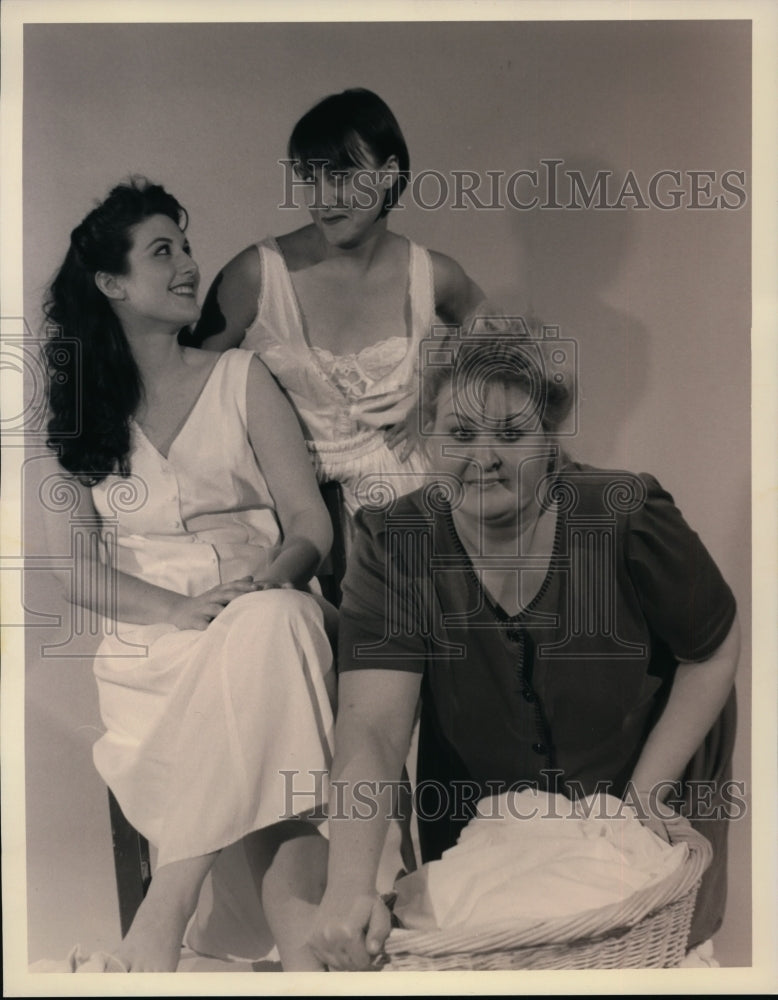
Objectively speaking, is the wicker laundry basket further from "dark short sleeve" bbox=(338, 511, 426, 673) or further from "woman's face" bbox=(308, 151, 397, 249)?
"woman's face" bbox=(308, 151, 397, 249)

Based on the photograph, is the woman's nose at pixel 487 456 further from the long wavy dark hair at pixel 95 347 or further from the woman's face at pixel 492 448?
the long wavy dark hair at pixel 95 347

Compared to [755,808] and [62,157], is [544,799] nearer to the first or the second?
[755,808]

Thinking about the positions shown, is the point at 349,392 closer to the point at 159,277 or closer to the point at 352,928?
the point at 159,277

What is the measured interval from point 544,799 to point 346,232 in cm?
122

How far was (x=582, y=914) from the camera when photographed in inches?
86.0

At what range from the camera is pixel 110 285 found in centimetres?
221

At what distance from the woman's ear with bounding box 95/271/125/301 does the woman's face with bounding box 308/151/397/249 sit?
415 mm

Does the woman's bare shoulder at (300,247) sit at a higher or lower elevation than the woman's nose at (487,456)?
higher

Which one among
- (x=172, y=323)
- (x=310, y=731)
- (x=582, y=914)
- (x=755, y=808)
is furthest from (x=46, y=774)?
(x=755, y=808)

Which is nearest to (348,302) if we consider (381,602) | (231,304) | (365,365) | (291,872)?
(365,365)

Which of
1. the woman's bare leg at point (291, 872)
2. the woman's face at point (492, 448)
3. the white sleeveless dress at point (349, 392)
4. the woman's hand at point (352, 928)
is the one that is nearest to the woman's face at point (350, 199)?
the white sleeveless dress at point (349, 392)

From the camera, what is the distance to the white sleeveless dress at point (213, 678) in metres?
2.17

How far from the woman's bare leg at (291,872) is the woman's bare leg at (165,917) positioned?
101 mm

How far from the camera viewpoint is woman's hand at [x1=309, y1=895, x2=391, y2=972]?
7.11ft
